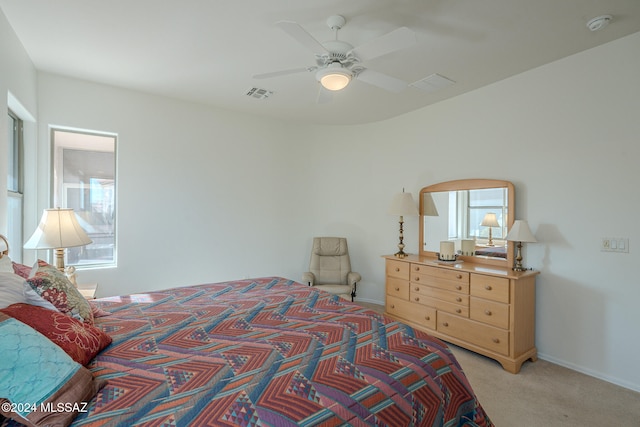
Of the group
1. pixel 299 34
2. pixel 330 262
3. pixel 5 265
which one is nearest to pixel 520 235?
pixel 330 262

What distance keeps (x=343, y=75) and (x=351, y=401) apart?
1996 mm

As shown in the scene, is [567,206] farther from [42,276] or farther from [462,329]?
[42,276]

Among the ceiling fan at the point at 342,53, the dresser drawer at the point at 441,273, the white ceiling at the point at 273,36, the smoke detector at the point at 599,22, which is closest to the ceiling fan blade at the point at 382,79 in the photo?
the ceiling fan at the point at 342,53

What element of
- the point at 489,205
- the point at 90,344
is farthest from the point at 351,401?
the point at 489,205

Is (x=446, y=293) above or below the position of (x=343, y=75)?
below

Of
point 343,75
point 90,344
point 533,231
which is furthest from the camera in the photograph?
point 533,231

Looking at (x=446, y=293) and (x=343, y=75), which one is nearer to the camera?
(x=343, y=75)

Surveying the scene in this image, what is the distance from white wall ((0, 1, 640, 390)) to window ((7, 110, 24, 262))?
19 centimetres

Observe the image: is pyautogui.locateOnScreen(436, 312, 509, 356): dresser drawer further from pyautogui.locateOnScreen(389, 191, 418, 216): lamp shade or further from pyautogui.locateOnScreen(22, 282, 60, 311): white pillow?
pyautogui.locateOnScreen(22, 282, 60, 311): white pillow

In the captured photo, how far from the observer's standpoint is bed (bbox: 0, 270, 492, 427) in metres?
1.08

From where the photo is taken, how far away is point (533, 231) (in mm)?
3066

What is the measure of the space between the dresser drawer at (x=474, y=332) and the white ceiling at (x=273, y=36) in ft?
8.12

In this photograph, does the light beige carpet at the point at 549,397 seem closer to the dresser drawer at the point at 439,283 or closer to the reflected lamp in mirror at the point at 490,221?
the dresser drawer at the point at 439,283

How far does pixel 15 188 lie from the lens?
2988 millimetres
